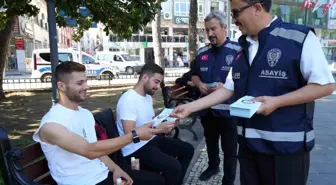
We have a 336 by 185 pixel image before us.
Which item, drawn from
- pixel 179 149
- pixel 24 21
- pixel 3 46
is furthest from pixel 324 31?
pixel 179 149

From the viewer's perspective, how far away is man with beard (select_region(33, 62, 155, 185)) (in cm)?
195

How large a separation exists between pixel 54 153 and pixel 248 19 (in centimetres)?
154

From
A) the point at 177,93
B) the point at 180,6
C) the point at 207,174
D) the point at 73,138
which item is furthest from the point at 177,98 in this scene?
the point at 180,6

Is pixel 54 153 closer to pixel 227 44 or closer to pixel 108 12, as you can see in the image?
pixel 227 44

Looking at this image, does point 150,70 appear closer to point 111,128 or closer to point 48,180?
point 111,128

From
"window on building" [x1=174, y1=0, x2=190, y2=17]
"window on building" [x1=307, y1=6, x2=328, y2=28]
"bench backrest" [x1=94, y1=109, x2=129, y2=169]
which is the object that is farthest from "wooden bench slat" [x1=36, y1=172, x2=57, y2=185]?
"window on building" [x1=307, y1=6, x2=328, y2=28]

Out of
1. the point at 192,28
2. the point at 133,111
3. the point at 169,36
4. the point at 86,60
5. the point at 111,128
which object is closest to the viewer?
the point at 133,111

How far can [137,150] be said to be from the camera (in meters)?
2.81

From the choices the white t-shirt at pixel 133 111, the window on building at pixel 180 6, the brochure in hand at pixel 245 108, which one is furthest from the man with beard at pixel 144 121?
the window on building at pixel 180 6

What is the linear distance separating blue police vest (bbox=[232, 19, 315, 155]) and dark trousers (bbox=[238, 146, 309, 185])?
0.20 feet

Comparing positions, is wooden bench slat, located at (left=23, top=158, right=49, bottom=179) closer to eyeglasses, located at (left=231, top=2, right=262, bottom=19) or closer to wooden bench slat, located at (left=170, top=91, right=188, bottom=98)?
eyeglasses, located at (left=231, top=2, right=262, bottom=19)

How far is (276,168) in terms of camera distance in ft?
5.87

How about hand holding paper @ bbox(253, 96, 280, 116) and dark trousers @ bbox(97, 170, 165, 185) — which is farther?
dark trousers @ bbox(97, 170, 165, 185)

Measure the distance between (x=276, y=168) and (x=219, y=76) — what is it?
1.65 m
